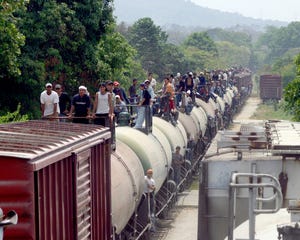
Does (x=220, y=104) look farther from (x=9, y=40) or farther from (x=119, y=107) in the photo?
(x=119, y=107)

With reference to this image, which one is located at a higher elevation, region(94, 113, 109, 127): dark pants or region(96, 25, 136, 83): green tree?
region(96, 25, 136, 83): green tree

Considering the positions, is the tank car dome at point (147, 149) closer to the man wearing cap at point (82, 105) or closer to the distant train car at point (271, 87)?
the man wearing cap at point (82, 105)

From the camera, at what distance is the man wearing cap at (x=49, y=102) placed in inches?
641

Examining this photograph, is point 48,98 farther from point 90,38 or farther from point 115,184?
point 90,38

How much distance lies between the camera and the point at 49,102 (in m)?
16.4

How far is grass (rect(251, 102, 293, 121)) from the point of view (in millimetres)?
63181

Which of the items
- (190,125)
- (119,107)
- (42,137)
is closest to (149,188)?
(119,107)

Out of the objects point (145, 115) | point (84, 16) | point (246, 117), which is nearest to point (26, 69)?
point (84, 16)

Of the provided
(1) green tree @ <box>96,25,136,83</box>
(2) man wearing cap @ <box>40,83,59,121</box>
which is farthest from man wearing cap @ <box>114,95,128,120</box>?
(1) green tree @ <box>96,25,136,83</box>

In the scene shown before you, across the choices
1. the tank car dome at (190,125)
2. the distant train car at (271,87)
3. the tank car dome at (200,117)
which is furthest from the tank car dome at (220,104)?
the distant train car at (271,87)

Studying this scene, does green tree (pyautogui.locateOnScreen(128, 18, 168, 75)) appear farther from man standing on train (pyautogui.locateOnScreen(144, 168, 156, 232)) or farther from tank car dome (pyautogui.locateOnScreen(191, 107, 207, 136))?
man standing on train (pyautogui.locateOnScreen(144, 168, 156, 232))

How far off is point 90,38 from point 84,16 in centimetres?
107

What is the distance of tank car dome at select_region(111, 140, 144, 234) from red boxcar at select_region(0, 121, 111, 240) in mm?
1264

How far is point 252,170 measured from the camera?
1041 cm
